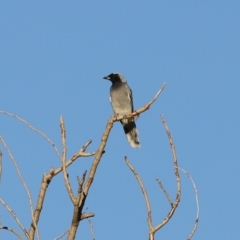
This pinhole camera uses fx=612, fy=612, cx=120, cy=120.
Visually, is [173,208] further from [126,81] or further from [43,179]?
[126,81]

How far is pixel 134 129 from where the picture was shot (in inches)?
448

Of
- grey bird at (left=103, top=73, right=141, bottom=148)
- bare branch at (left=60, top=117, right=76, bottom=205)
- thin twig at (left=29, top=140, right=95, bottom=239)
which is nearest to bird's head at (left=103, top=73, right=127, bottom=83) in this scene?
grey bird at (left=103, top=73, right=141, bottom=148)

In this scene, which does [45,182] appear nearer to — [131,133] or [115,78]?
[131,133]

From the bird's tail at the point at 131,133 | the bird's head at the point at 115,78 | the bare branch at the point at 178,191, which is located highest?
the bird's head at the point at 115,78

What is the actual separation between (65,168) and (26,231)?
1.24 feet

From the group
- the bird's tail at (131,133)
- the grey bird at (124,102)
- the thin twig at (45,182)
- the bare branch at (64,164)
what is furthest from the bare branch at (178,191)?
the bird's tail at (131,133)

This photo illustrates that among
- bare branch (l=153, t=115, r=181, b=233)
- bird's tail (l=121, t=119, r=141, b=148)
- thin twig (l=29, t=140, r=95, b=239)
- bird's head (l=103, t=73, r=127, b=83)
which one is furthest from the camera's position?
bird's head (l=103, t=73, r=127, b=83)

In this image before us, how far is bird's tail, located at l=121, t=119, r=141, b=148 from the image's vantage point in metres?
11.2

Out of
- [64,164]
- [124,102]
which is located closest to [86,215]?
[64,164]

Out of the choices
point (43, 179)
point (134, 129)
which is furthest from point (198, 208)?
point (134, 129)

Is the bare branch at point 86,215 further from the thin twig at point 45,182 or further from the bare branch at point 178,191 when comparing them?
the bare branch at point 178,191

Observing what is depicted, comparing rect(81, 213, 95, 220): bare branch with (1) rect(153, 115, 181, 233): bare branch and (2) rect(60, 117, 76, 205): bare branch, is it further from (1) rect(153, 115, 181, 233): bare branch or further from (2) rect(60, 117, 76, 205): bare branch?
(1) rect(153, 115, 181, 233): bare branch

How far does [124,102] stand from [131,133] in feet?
2.38

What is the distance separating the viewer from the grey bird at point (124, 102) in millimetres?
11297
